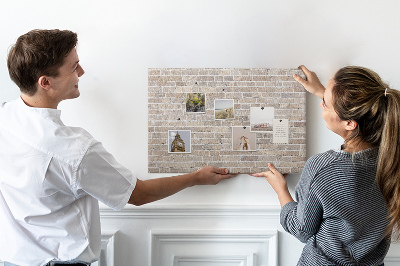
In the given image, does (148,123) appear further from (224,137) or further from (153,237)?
(153,237)

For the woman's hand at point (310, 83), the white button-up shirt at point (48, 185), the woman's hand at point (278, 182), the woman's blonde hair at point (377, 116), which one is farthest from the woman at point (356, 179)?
the white button-up shirt at point (48, 185)

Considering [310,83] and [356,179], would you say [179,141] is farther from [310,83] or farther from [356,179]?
[356,179]

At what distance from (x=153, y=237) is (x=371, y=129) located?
1045mm

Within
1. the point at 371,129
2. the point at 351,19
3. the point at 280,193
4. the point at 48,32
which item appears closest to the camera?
the point at 371,129

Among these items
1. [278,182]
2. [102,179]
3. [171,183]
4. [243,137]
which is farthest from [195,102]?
[102,179]

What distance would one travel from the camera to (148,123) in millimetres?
1814

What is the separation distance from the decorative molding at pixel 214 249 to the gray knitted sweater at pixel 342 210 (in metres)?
A: 0.52

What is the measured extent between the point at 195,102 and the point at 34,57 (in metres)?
0.70

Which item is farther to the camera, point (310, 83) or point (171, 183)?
point (310, 83)

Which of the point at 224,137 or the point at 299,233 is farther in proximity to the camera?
the point at 224,137

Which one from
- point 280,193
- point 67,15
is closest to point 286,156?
point 280,193

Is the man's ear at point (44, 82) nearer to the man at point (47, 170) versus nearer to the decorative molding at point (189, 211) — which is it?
the man at point (47, 170)

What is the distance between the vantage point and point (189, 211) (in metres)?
1.86

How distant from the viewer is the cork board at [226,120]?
1.80 meters
